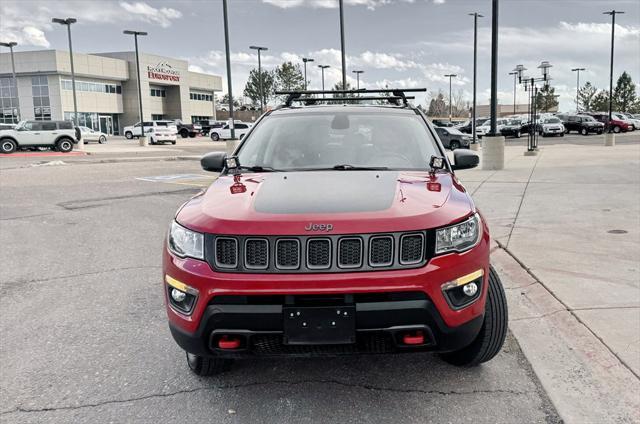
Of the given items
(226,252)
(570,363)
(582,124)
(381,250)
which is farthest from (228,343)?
(582,124)

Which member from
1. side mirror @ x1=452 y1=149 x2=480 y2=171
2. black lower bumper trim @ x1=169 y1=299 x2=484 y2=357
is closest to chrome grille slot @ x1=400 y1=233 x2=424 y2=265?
black lower bumper trim @ x1=169 y1=299 x2=484 y2=357

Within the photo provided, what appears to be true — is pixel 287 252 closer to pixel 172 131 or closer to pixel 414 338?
pixel 414 338

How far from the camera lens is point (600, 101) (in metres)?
104

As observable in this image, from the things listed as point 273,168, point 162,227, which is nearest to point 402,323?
point 273,168

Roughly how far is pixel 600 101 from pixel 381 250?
11561 cm

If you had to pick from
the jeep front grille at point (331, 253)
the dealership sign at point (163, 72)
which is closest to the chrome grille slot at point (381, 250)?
the jeep front grille at point (331, 253)

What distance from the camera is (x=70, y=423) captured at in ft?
9.78

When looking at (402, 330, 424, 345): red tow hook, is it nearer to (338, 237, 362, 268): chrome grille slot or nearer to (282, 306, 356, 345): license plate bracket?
(282, 306, 356, 345): license plate bracket

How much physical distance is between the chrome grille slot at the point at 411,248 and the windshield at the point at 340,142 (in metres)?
1.17

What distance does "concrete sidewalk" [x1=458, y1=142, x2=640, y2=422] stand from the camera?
3.30 m

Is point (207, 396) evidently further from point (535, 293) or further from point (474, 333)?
point (535, 293)

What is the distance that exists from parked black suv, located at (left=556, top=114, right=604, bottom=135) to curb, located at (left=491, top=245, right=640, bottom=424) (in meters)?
45.6

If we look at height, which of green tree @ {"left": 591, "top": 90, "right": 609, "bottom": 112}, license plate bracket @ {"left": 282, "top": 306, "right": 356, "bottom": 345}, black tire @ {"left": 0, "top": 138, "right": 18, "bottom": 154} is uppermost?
green tree @ {"left": 591, "top": 90, "right": 609, "bottom": 112}

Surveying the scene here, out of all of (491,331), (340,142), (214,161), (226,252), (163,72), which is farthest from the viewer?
(163,72)
